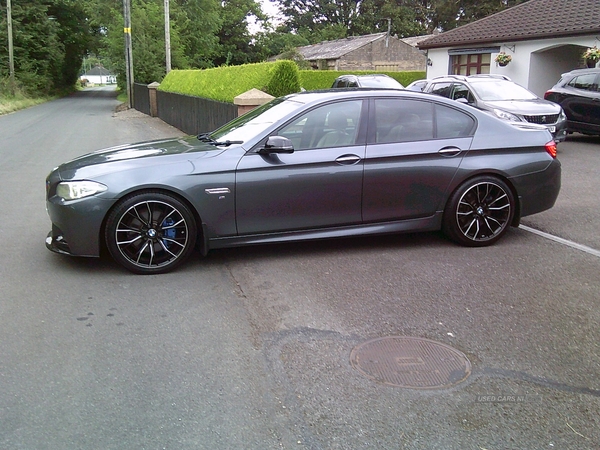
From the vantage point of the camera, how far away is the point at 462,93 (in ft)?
47.1

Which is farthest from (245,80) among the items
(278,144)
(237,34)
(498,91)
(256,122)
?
(237,34)

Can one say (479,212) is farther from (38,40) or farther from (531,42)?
(38,40)

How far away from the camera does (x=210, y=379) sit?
371 centimetres

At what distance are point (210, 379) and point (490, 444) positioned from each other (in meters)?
1.57

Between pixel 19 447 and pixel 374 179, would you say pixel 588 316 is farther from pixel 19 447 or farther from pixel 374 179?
pixel 19 447

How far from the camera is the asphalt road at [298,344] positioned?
321cm

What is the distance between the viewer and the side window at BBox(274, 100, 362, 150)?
19.6 ft

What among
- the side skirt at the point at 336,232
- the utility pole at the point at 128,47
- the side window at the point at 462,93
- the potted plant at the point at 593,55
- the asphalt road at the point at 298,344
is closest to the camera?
the asphalt road at the point at 298,344

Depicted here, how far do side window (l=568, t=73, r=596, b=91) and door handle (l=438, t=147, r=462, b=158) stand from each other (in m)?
10.3

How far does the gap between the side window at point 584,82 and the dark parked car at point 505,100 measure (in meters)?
1.72

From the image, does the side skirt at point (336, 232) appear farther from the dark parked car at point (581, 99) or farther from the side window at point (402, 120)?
the dark parked car at point (581, 99)

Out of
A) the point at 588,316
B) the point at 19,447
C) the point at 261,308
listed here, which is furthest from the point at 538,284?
the point at 19,447

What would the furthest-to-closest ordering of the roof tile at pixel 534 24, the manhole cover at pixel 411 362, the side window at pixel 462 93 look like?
the roof tile at pixel 534 24
the side window at pixel 462 93
the manhole cover at pixel 411 362

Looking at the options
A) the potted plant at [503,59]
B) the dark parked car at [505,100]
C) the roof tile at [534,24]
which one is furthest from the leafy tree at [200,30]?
the dark parked car at [505,100]
